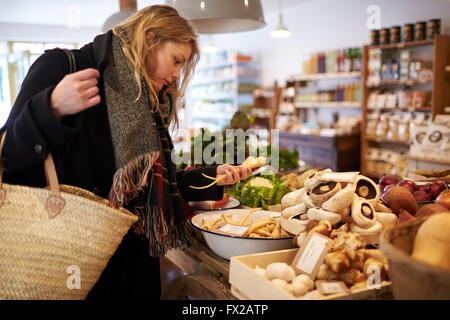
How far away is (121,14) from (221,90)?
204 inches

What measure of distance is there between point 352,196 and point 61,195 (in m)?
0.81

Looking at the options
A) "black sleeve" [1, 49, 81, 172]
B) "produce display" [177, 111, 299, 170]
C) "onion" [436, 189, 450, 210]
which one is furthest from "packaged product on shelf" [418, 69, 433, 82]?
"black sleeve" [1, 49, 81, 172]

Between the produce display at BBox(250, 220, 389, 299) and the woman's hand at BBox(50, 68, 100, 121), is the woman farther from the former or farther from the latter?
the produce display at BBox(250, 220, 389, 299)

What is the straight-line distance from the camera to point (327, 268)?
1018 mm

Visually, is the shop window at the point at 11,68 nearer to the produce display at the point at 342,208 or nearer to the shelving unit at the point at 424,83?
the shelving unit at the point at 424,83

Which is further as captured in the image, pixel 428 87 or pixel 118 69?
pixel 428 87

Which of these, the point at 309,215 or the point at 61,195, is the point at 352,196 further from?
the point at 61,195

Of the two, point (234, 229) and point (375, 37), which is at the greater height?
point (375, 37)

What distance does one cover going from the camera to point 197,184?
1.61 metres

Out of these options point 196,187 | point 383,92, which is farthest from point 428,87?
point 196,187

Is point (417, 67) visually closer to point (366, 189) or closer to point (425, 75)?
point (425, 75)

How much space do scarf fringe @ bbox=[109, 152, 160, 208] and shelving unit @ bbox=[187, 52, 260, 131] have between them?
634 cm

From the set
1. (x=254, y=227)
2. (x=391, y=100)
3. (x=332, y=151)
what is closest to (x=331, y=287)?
(x=254, y=227)

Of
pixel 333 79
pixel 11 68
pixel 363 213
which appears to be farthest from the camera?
pixel 11 68
